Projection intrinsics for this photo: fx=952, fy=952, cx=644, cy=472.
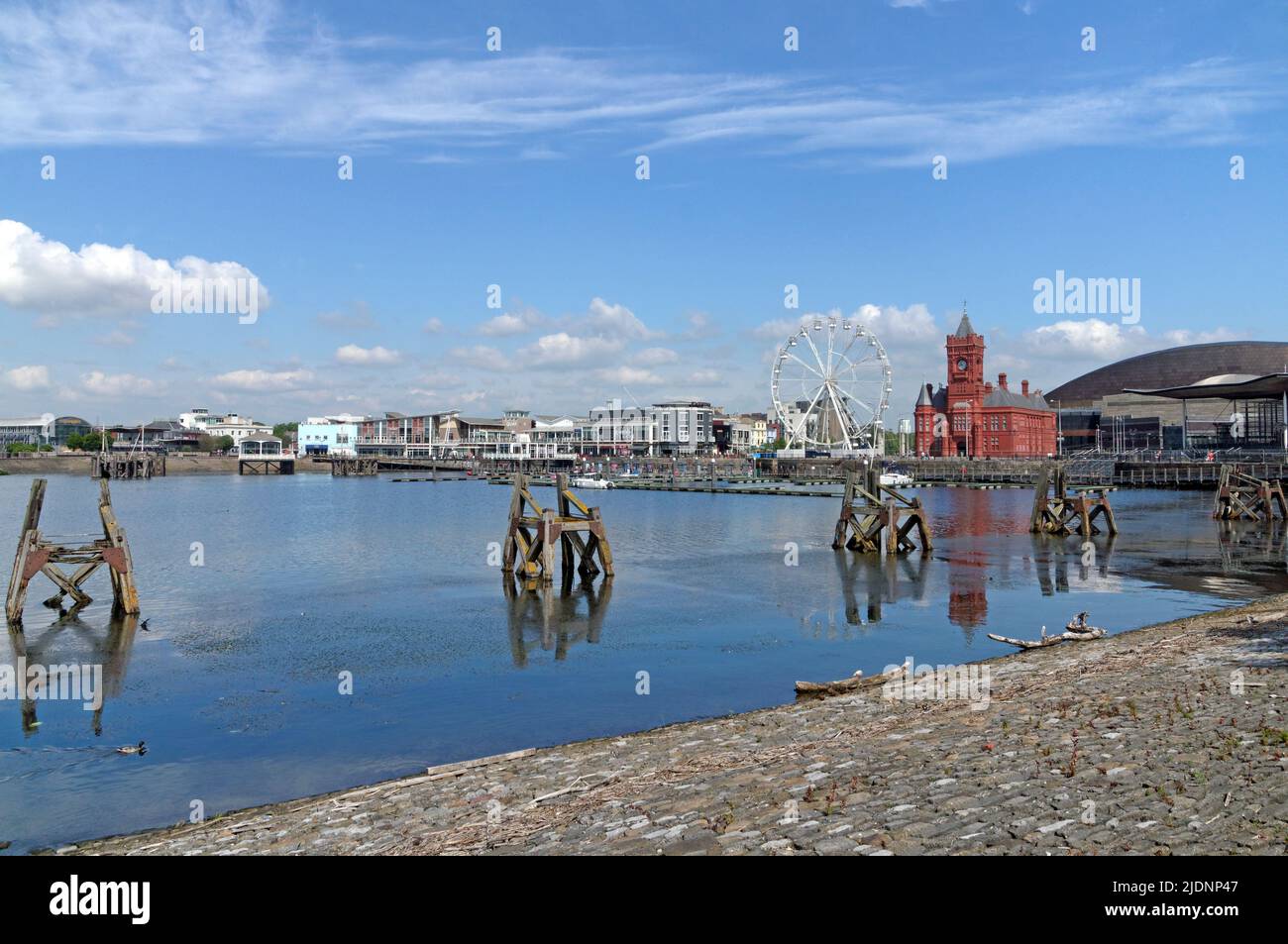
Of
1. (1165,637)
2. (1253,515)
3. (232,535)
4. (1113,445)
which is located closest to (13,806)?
(1165,637)

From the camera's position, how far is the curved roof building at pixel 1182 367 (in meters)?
177

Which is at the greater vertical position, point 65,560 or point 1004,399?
point 1004,399

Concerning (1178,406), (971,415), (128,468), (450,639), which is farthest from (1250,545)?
(128,468)

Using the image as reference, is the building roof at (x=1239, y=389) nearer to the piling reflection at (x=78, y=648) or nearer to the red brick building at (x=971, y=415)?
the red brick building at (x=971, y=415)

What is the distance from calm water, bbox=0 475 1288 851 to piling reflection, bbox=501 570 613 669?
15 centimetres

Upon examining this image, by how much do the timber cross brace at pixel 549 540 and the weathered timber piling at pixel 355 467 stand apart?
139910 mm

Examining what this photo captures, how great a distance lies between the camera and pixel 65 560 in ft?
86.5

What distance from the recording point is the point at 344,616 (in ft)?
92.6

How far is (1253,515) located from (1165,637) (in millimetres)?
48778

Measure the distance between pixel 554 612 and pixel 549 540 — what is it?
4288 mm

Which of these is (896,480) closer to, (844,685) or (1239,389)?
(1239,389)

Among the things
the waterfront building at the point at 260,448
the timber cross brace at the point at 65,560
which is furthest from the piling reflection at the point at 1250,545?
the waterfront building at the point at 260,448

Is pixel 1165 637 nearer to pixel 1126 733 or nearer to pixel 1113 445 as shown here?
pixel 1126 733
